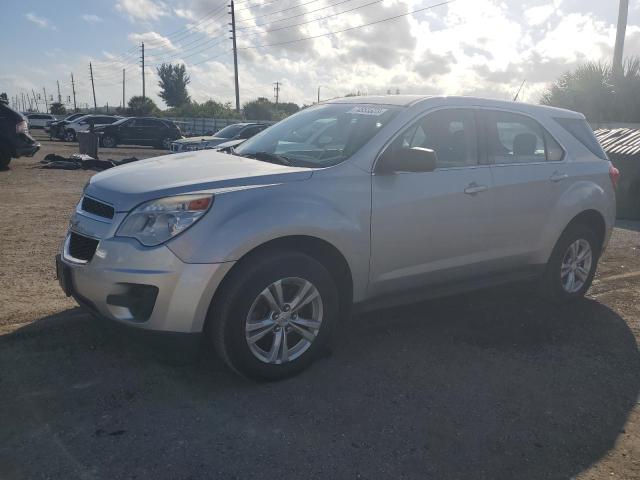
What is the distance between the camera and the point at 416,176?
4082mm

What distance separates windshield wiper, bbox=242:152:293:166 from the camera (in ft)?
13.2

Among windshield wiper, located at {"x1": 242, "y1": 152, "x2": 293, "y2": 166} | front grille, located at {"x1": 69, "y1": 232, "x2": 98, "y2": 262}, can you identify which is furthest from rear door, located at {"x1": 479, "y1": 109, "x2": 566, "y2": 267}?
front grille, located at {"x1": 69, "y1": 232, "x2": 98, "y2": 262}

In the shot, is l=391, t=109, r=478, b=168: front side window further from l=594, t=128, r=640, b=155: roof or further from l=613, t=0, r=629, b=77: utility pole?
l=613, t=0, r=629, b=77: utility pole

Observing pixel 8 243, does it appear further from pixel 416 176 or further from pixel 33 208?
pixel 416 176

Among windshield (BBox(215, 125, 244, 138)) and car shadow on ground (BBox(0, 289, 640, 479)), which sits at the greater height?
windshield (BBox(215, 125, 244, 138))

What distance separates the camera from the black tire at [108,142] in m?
27.8

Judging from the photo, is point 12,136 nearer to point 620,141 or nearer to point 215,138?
A: point 215,138

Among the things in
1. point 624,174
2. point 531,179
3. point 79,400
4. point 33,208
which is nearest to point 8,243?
point 33,208

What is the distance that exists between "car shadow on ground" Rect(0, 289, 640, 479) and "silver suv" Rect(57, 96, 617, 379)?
1.26 ft

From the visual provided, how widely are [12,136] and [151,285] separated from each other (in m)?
13.7

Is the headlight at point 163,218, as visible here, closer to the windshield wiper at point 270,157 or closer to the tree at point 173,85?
the windshield wiper at point 270,157

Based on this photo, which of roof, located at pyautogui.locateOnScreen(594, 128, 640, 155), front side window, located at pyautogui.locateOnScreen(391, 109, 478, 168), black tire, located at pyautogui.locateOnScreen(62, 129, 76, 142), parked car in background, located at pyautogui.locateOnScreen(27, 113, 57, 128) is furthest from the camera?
parked car in background, located at pyautogui.locateOnScreen(27, 113, 57, 128)

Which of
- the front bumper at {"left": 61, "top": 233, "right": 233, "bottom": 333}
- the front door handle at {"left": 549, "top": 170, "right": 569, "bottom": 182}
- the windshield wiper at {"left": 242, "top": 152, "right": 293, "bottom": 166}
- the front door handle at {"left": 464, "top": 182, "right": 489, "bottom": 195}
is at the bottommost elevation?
the front bumper at {"left": 61, "top": 233, "right": 233, "bottom": 333}

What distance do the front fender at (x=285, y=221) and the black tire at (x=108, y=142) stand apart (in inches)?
1047
